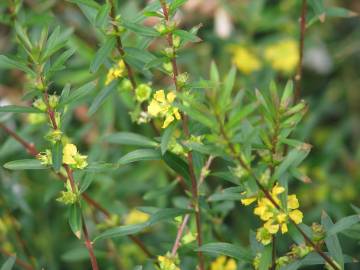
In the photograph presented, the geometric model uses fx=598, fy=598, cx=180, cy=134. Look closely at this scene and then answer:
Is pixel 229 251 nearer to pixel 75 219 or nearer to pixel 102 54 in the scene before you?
pixel 75 219

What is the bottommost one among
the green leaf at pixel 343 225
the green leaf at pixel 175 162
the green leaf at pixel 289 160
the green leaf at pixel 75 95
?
the green leaf at pixel 343 225

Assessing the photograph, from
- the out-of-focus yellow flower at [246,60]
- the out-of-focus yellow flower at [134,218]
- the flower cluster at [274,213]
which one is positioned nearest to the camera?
the flower cluster at [274,213]

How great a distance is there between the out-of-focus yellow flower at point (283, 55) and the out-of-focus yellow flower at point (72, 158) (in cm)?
138

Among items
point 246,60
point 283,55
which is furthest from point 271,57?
point 246,60

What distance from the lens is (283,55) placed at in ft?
7.73

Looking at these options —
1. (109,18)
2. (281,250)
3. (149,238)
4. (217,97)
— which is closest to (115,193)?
(149,238)

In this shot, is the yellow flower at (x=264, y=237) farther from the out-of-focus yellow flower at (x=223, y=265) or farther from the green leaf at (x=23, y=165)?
the green leaf at (x=23, y=165)

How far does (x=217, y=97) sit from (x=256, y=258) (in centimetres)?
36

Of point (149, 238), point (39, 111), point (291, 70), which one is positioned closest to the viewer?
point (39, 111)

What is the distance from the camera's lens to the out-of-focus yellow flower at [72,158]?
3.53 feet

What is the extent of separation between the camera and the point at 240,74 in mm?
2189

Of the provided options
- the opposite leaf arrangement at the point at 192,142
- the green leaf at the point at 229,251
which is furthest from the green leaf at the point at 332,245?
the green leaf at the point at 229,251

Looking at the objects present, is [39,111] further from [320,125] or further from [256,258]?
[320,125]

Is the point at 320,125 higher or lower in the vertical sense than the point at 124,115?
lower
